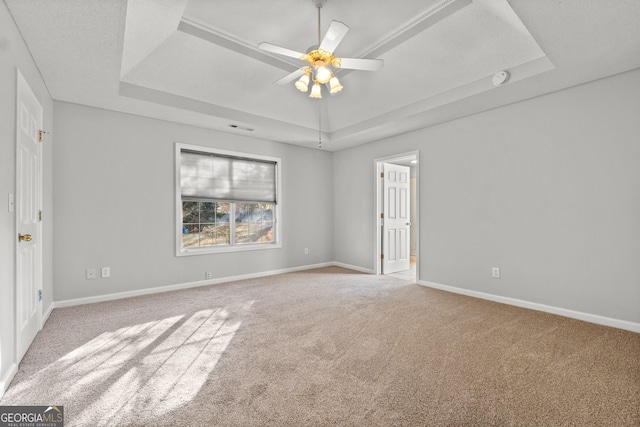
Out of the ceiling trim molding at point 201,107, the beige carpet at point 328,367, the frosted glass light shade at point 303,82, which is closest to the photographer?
the beige carpet at point 328,367

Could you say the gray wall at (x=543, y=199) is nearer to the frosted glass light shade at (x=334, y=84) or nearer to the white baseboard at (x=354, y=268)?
the white baseboard at (x=354, y=268)

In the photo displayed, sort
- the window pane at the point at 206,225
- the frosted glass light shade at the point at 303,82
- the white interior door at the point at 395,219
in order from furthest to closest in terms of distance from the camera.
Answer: the white interior door at the point at 395,219, the window pane at the point at 206,225, the frosted glass light shade at the point at 303,82

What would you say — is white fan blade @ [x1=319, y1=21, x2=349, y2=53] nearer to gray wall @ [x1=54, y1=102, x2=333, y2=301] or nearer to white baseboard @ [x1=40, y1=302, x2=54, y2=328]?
gray wall @ [x1=54, y1=102, x2=333, y2=301]

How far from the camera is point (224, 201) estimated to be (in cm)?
496

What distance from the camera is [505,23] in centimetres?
290

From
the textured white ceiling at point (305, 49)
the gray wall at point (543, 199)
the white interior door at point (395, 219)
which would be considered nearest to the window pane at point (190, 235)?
the textured white ceiling at point (305, 49)

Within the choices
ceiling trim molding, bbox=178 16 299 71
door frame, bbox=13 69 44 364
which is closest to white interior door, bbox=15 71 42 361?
door frame, bbox=13 69 44 364

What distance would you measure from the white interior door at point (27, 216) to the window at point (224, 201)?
1.68m

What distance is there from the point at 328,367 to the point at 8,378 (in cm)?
211

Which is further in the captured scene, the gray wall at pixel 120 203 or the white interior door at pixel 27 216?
the gray wall at pixel 120 203

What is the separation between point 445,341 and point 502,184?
7.43ft

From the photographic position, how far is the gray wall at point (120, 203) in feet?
12.0

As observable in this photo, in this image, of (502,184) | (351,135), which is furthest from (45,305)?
(502,184)

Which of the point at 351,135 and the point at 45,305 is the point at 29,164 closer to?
the point at 45,305
